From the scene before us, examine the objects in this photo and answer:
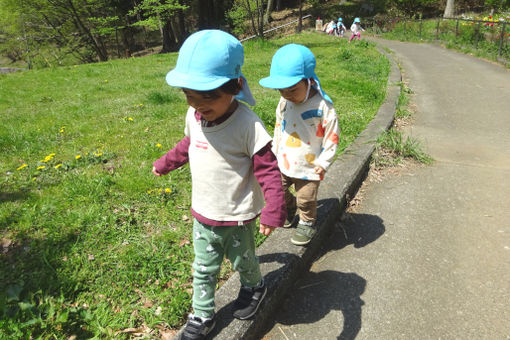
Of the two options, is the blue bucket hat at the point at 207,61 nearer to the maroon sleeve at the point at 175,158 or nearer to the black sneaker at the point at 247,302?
the maroon sleeve at the point at 175,158

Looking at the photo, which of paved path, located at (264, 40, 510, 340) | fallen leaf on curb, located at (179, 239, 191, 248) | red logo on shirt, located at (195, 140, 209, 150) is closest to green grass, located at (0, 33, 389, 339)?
fallen leaf on curb, located at (179, 239, 191, 248)

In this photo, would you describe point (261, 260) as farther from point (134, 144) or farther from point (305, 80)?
point (134, 144)

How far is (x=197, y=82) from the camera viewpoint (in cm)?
155

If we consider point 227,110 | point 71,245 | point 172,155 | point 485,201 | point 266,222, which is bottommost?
point 485,201

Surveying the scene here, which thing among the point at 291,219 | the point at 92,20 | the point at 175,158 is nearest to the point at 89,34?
the point at 92,20

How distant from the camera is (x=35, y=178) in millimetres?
3846

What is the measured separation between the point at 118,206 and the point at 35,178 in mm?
1316

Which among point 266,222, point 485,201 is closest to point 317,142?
point 266,222

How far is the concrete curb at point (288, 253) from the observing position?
2.05 m

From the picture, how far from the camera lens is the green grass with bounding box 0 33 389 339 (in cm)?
218

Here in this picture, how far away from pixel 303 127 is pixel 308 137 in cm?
8

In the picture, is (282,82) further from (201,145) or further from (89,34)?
(89,34)

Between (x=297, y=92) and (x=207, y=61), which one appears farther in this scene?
(x=297, y=92)

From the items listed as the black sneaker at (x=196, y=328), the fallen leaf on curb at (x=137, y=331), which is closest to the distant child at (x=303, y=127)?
the black sneaker at (x=196, y=328)
